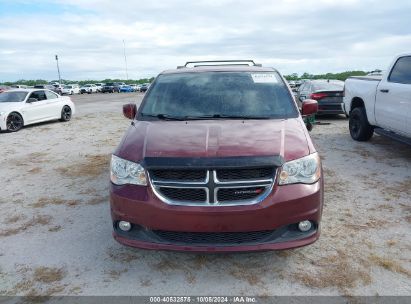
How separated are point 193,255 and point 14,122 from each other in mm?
11173

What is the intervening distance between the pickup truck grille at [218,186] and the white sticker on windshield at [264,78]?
6.02 feet

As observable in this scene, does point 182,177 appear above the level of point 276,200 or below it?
above

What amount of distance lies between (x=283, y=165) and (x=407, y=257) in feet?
5.11

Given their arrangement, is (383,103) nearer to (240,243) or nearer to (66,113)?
(240,243)

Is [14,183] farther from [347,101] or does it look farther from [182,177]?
[347,101]

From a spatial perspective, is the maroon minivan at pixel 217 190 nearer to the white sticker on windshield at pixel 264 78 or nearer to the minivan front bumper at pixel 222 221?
the minivan front bumper at pixel 222 221

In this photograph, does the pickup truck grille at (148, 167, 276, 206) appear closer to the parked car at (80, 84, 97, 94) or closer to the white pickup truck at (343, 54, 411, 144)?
the white pickup truck at (343, 54, 411, 144)

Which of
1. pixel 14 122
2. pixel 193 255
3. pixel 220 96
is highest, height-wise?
pixel 220 96

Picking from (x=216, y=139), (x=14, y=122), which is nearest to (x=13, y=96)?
(x=14, y=122)

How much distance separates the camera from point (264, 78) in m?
4.68

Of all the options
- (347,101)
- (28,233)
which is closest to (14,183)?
(28,233)

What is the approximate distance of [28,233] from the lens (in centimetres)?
428

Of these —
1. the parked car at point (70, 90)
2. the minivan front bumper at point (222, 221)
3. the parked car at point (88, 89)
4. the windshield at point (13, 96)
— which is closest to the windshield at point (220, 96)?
the minivan front bumper at point (222, 221)

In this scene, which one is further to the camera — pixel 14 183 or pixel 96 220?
pixel 14 183
